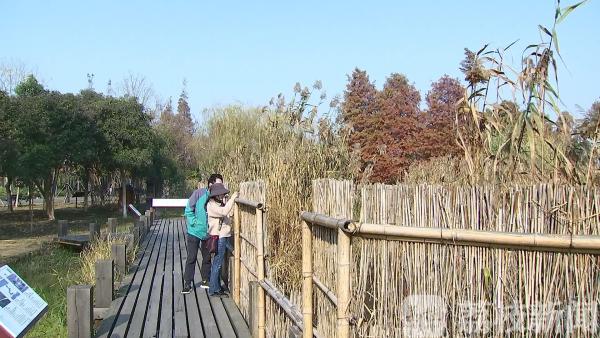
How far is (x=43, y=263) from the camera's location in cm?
1190

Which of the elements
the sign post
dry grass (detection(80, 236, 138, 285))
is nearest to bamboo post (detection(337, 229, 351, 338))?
the sign post

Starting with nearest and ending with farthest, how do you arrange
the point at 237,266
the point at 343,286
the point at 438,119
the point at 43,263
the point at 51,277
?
the point at 343,286 < the point at 237,266 < the point at 51,277 < the point at 43,263 < the point at 438,119

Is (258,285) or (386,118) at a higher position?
(386,118)

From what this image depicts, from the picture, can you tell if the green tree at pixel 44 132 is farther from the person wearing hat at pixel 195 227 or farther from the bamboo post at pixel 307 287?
the bamboo post at pixel 307 287

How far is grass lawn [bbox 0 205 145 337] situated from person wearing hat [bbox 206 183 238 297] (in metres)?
1.64

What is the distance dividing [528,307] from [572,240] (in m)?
0.31

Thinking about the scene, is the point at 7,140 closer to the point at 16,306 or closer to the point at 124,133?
the point at 124,133

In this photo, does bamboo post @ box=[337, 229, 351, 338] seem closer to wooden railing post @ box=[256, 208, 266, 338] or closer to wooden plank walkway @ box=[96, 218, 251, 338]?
wooden railing post @ box=[256, 208, 266, 338]

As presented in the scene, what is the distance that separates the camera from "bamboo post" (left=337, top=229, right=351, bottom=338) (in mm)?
2545

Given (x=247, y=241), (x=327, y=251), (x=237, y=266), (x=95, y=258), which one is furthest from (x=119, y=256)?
Result: (x=327, y=251)

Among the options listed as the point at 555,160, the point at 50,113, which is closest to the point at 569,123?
the point at 555,160

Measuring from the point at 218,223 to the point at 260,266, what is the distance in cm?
209

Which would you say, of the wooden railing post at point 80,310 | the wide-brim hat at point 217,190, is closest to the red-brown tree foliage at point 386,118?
the wide-brim hat at point 217,190

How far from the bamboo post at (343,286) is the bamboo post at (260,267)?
7.49 ft
